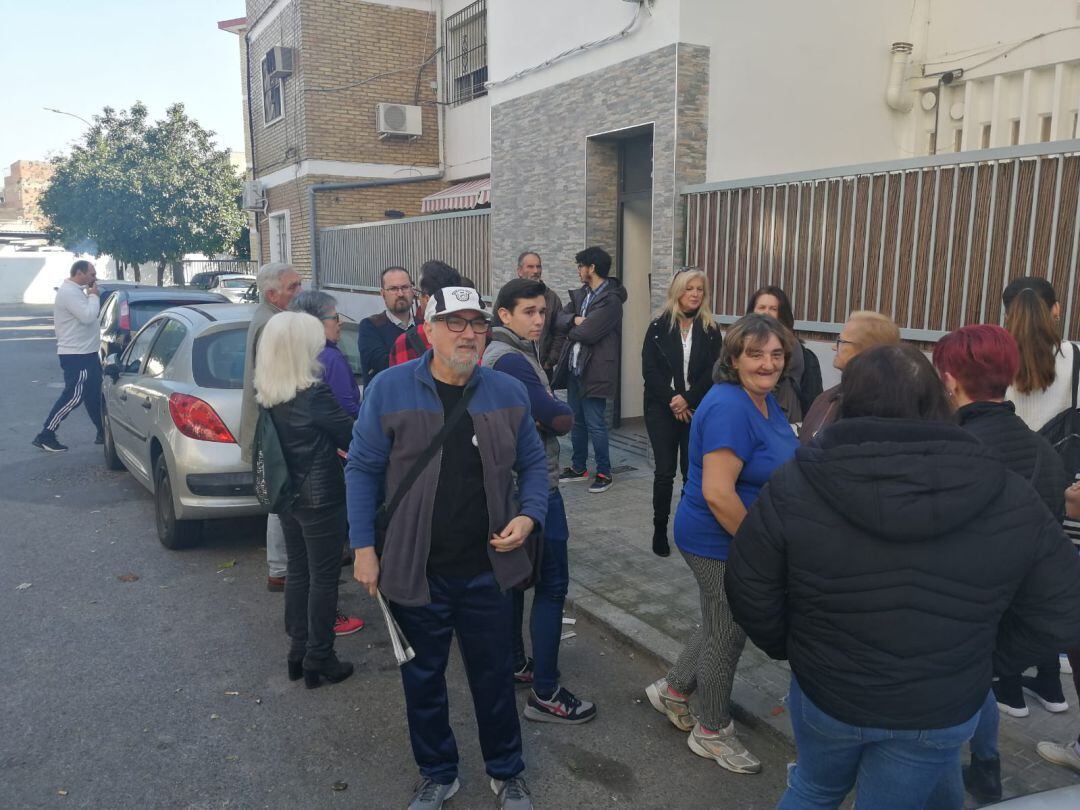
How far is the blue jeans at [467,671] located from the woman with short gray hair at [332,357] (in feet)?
4.83

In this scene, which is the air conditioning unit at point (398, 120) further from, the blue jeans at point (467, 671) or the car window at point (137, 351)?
the blue jeans at point (467, 671)

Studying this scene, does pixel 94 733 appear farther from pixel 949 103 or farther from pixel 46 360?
pixel 46 360

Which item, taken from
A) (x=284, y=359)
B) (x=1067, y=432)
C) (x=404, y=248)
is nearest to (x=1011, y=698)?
(x=1067, y=432)

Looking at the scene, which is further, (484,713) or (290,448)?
(290,448)

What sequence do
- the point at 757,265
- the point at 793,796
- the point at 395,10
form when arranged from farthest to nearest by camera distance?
the point at 395,10, the point at 757,265, the point at 793,796

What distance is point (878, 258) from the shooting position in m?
6.46

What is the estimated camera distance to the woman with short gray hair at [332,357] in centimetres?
438

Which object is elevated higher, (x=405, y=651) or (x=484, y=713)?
(x=405, y=651)

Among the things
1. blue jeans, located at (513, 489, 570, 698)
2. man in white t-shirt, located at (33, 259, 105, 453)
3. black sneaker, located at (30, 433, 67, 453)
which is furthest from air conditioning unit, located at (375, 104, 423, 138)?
blue jeans, located at (513, 489, 570, 698)

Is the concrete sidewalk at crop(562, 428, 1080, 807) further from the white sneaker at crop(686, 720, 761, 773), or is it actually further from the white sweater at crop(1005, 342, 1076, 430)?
the white sweater at crop(1005, 342, 1076, 430)

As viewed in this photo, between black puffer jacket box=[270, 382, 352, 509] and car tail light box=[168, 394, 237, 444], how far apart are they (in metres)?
2.04

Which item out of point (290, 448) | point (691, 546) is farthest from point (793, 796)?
point (290, 448)

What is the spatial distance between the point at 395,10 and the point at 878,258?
13.2 m

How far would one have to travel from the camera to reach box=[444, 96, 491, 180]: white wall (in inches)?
623
